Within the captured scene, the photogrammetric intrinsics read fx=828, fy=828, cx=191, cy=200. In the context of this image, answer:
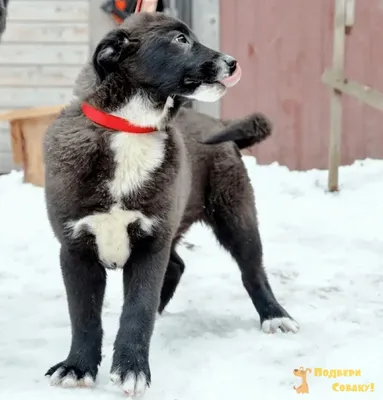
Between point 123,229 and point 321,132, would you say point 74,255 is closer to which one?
point 123,229

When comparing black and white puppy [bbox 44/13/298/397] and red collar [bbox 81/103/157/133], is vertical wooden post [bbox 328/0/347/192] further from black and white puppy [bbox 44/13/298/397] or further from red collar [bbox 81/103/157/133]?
red collar [bbox 81/103/157/133]

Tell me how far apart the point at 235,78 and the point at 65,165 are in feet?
2.19

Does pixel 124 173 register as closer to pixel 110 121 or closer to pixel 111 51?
pixel 110 121

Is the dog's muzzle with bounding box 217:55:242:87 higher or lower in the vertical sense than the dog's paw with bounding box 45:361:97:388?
higher

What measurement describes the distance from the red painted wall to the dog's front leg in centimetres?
474

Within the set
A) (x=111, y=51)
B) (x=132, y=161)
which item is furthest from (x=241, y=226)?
(x=111, y=51)

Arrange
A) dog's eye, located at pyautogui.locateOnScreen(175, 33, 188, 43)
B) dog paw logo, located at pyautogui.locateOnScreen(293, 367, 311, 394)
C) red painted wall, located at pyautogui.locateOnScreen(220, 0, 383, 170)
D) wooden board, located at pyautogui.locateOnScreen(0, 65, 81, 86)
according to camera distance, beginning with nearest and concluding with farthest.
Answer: dog paw logo, located at pyautogui.locateOnScreen(293, 367, 311, 394) → dog's eye, located at pyautogui.locateOnScreen(175, 33, 188, 43) → red painted wall, located at pyautogui.locateOnScreen(220, 0, 383, 170) → wooden board, located at pyautogui.locateOnScreen(0, 65, 81, 86)

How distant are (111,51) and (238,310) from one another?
5.15 feet

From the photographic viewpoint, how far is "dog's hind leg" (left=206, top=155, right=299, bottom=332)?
362cm

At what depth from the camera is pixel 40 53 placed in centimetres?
770

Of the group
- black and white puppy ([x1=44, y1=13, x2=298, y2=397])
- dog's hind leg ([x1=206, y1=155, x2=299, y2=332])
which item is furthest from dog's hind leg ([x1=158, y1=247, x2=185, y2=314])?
black and white puppy ([x1=44, y1=13, x2=298, y2=397])

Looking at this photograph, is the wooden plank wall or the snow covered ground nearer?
the snow covered ground

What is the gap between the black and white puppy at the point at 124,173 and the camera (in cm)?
283

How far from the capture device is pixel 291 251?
501cm
